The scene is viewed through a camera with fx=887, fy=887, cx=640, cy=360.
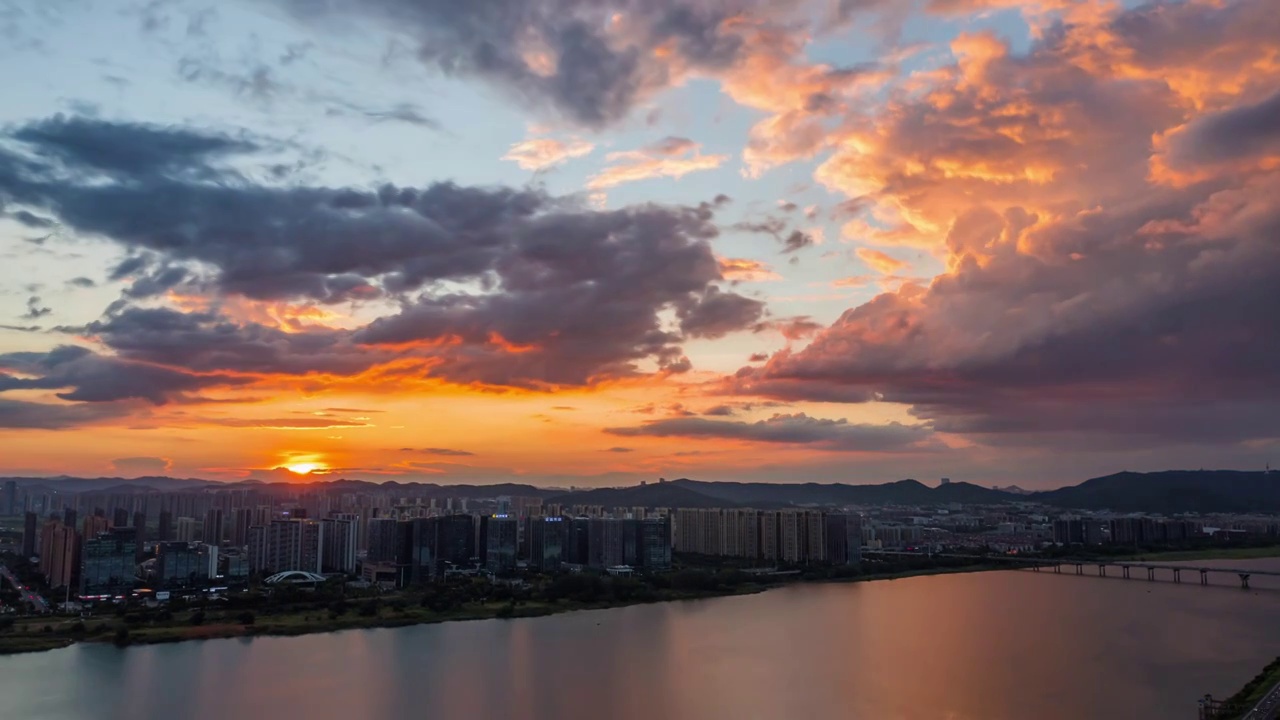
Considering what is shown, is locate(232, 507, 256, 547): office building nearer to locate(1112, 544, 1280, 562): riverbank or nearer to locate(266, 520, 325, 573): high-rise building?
locate(266, 520, 325, 573): high-rise building

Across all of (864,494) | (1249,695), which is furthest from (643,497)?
(1249,695)

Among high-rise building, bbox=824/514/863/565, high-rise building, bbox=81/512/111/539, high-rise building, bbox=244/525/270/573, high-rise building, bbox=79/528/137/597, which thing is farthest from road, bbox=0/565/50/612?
high-rise building, bbox=824/514/863/565

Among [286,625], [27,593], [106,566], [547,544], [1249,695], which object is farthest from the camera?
[547,544]

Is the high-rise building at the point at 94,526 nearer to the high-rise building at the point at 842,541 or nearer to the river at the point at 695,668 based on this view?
the river at the point at 695,668

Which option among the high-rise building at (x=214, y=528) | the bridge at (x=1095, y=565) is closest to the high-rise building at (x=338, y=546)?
the high-rise building at (x=214, y=528)

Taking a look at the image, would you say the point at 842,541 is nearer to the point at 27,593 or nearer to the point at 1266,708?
the point at 1266,708
